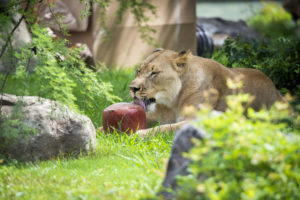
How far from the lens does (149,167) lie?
370 centimetres

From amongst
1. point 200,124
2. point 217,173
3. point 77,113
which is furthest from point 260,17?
point 77,113

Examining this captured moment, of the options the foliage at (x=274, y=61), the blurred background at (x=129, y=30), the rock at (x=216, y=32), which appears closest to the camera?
the foliage at (x=274, y=61)

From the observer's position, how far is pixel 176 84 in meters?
4.89

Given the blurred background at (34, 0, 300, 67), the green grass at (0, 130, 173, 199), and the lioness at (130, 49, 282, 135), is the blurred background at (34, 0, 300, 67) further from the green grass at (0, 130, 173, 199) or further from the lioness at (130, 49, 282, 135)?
the green grass at (0, 130, 173, 199)

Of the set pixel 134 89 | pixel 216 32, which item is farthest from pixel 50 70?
pixel 216 32

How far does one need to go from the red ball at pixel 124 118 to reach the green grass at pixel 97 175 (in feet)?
1.29

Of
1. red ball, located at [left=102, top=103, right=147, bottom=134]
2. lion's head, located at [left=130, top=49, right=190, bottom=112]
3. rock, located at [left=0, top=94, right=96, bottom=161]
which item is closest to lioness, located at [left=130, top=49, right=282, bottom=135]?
lion's head, located at [left=130, top=49, right=190, bottom=112]

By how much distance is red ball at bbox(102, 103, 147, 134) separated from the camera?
4.79m

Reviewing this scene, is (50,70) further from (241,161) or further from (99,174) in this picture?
(241,161)

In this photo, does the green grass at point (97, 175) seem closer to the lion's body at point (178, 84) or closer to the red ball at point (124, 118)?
the red ball at point (124, 118)

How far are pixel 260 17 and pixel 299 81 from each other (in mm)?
4339

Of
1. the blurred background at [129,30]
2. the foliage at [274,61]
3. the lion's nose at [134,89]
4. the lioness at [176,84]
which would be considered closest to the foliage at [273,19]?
the lioness at [176,84]

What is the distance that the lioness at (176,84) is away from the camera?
4.86 meters

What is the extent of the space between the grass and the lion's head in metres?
0.49
